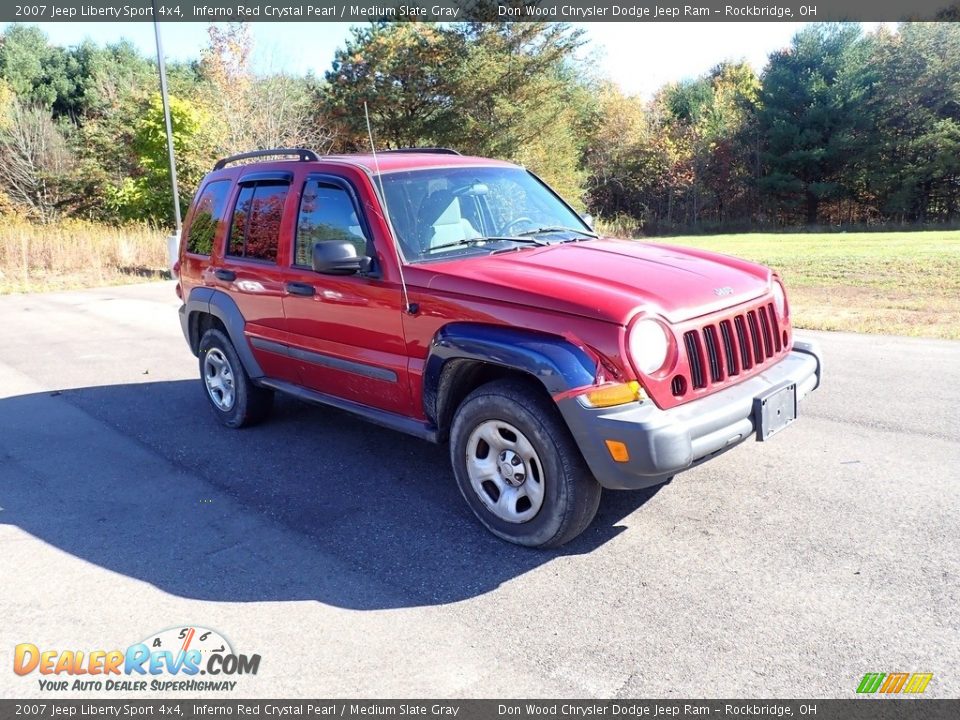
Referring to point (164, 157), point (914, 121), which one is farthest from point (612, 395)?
point (914, 121)

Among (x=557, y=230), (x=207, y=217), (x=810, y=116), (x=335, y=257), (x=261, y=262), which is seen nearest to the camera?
(x=335, y=257)

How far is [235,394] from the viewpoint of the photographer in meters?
6.12

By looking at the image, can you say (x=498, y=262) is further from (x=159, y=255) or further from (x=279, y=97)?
(x=279, y=97)

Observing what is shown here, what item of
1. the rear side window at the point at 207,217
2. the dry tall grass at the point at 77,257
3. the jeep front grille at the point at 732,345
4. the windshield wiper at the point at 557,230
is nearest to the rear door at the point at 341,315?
the windshield wiper at the point at 557,230

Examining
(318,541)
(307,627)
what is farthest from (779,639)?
(318,541)

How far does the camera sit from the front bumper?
3443mm

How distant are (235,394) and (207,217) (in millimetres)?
1506

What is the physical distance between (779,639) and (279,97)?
27390mm

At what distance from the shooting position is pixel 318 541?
13.6 feet

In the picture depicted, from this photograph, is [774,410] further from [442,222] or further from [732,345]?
[442,222]

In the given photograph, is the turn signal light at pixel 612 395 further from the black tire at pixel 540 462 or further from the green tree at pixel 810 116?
the green tree at pixel 810 116

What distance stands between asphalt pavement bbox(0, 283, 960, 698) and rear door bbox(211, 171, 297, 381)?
30.8 inches

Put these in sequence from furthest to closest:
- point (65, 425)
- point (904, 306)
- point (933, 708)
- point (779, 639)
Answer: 1. point (904, 306)
2. point (65, 425)
3. point (779, 639)
4. point (933, 708)

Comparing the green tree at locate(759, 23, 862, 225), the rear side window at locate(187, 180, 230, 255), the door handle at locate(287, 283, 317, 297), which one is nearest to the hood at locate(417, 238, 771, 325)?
the door handle at locate(287, 283, 317, 297)
